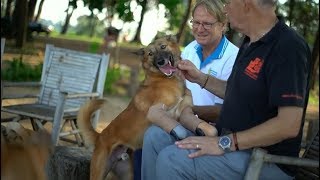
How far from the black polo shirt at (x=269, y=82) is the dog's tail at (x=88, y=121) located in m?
1.11

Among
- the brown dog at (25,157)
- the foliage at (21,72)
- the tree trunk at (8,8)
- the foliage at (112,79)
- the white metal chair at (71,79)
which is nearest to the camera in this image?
the brown dog at (25,157)

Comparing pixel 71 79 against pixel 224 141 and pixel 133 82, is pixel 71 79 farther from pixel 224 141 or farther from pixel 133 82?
pixel 133 82

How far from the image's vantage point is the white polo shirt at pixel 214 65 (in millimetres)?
3740

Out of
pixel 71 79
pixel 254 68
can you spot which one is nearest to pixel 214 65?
pixel 254 68

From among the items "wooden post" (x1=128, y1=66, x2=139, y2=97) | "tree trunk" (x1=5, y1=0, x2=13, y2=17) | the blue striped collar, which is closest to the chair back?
the blue striped collar

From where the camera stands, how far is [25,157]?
50.8 inches

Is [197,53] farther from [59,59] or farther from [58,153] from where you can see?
[59,59]

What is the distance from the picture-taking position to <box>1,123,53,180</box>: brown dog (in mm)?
1256

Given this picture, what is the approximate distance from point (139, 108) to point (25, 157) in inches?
92.3

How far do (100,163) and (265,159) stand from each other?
1.39 meters

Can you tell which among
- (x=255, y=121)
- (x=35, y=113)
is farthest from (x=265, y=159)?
(x=35, y=113)

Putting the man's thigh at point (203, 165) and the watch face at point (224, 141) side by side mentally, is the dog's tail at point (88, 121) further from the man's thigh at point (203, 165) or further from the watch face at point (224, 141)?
the watch face at point (224, 141)

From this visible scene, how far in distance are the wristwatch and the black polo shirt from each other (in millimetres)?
133

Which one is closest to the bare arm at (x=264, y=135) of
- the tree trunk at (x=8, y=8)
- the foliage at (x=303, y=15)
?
the foliage at (x=303, y=15)
